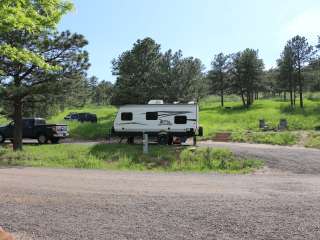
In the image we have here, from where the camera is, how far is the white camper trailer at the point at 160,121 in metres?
29.3

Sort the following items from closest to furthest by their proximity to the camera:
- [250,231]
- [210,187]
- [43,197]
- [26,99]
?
1. [250,231]
2. [43,197]
3. [210,187]
4. [26,99]

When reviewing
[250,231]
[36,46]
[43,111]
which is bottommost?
[250,231]

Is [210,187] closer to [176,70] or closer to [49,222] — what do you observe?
[49,222]

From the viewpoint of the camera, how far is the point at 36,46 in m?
24.6

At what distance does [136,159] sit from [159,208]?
1278 cm

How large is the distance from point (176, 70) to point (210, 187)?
38.2 metres

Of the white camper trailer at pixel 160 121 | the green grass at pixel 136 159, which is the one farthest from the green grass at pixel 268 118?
the green grass at pixel 136 159

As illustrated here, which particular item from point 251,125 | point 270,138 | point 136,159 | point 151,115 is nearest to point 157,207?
point 136,159

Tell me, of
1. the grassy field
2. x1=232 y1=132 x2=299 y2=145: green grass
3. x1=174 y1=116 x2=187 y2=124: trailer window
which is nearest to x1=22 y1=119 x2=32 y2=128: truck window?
the grassy field

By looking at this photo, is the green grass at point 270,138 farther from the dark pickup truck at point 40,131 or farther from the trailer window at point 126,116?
the dark pickup truck at point 40,131

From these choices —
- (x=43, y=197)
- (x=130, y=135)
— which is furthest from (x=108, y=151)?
(x=43, y=197)

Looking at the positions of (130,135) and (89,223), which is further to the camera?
(130,135)

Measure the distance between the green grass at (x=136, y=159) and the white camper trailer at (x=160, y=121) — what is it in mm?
4085

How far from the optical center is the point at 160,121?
97.8ft
